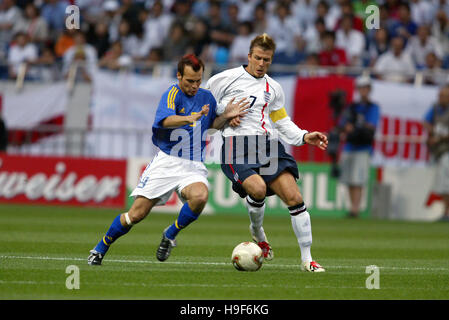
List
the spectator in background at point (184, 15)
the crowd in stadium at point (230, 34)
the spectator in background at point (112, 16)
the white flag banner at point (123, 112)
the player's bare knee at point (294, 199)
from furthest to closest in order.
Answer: the spectator in background at point (112, 16) < the spectator in background at point (184, 15) < the crowd in stadium at point (230, 34) < the white flag banner at point (123, 112) < the player's bare knee at point (294, 199)

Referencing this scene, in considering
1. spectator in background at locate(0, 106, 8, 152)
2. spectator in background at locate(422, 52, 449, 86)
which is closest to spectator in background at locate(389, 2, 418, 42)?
spectator in background at locate(422, 52, 449, 86)

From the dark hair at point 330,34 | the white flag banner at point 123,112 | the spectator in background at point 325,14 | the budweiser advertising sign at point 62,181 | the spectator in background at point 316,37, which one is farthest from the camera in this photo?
the spectator in background at point 325,14

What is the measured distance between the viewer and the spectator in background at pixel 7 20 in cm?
2306

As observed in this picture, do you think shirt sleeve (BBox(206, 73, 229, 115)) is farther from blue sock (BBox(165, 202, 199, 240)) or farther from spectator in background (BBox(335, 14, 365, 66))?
spectator in background (BBox(335, 14, 365, 66))

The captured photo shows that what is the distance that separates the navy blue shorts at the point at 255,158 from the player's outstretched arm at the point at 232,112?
29 centimetres

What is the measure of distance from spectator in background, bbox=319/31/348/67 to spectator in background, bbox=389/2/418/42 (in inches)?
61.2

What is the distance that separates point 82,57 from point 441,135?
29.1ft

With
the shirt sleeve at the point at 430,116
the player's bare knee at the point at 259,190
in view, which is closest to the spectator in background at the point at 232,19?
the shirt sleeve at the point at 430,116

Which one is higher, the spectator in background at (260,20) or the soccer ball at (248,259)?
the spectator in background at (260,20)

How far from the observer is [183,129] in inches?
357

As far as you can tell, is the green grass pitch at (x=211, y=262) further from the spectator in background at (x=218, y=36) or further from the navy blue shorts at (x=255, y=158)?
the spectator in background at (x=218, y=36)

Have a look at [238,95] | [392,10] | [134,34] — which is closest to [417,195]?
[392,10]

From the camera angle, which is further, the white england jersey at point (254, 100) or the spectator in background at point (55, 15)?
the spectator in background at point (55, 15)

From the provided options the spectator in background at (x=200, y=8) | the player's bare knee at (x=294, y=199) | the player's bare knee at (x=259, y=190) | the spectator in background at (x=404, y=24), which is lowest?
the player's bare knee at (x=294, y=199)
